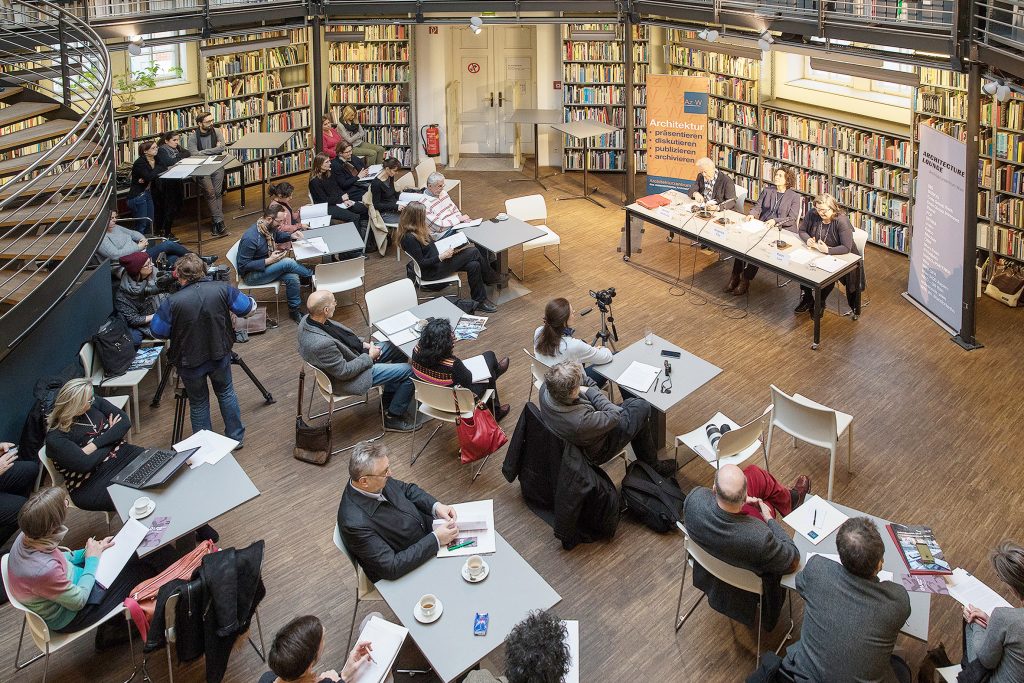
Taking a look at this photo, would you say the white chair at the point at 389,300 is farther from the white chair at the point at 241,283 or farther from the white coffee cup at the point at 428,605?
the white coffee cup at the point at 428,605

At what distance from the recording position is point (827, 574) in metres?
4.27

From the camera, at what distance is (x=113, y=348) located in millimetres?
7281

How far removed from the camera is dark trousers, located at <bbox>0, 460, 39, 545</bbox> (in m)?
5.77

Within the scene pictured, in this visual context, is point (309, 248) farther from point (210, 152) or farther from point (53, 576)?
point (53, 576)

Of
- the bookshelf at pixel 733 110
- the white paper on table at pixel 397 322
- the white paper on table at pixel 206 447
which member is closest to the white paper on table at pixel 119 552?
the white paper on table at pixel 206 447

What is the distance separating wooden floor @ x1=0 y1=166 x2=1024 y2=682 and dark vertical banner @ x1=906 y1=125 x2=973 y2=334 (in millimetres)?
259

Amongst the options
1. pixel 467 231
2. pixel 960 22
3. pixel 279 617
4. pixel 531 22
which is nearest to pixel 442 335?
pixel 279 617

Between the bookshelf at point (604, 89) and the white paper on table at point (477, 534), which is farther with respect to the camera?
the bookshelf at point (604, 89)

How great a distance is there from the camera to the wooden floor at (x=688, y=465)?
17.4 ft

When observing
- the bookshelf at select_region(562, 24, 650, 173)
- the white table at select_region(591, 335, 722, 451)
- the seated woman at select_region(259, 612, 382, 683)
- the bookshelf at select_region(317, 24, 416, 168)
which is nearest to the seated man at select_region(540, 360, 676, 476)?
the white table at select_region(591, 335, 722, 451)

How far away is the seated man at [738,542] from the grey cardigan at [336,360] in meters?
3.06

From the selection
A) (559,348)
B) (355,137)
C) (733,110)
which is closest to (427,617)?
(559,348)

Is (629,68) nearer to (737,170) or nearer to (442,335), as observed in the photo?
(737,170)

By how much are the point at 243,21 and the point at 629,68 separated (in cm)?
482
